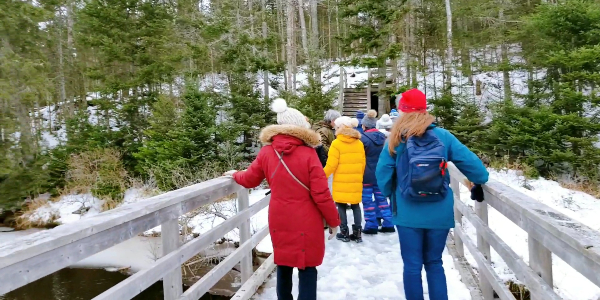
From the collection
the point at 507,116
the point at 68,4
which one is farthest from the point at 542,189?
the point at 68,4

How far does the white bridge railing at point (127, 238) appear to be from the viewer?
155 centimetres

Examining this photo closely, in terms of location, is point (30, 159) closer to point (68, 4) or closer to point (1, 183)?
point (1, 183)

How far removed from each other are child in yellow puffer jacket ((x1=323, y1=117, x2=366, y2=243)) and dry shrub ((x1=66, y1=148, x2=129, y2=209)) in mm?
12163

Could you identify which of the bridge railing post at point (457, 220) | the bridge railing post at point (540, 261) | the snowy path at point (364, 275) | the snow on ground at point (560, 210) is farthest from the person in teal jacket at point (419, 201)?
the bridge railing post at point (457, 220)

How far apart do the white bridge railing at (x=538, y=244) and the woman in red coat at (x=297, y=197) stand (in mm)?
1256

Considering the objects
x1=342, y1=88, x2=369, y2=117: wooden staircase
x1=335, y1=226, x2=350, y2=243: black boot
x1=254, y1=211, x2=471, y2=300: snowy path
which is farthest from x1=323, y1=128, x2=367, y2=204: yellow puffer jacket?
x1=342, y1=88, x2=369, y2=117: wooden staircase

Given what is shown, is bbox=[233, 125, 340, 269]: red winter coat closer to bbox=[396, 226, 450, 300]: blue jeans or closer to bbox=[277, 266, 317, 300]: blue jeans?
bbox=[277, 266, 317, 300]: blue jeans

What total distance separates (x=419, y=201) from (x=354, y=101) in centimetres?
1993

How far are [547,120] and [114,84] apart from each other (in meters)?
17.8

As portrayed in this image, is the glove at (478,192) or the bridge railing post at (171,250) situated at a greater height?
the glove at (478,192)

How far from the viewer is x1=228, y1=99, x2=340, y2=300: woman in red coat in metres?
2.97

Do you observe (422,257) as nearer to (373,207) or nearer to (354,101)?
(373,207)

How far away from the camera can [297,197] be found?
299 cm

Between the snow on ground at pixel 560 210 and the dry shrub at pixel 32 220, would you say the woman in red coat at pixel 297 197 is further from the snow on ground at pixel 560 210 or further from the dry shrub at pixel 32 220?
the dry shrub at pixel 32 220
